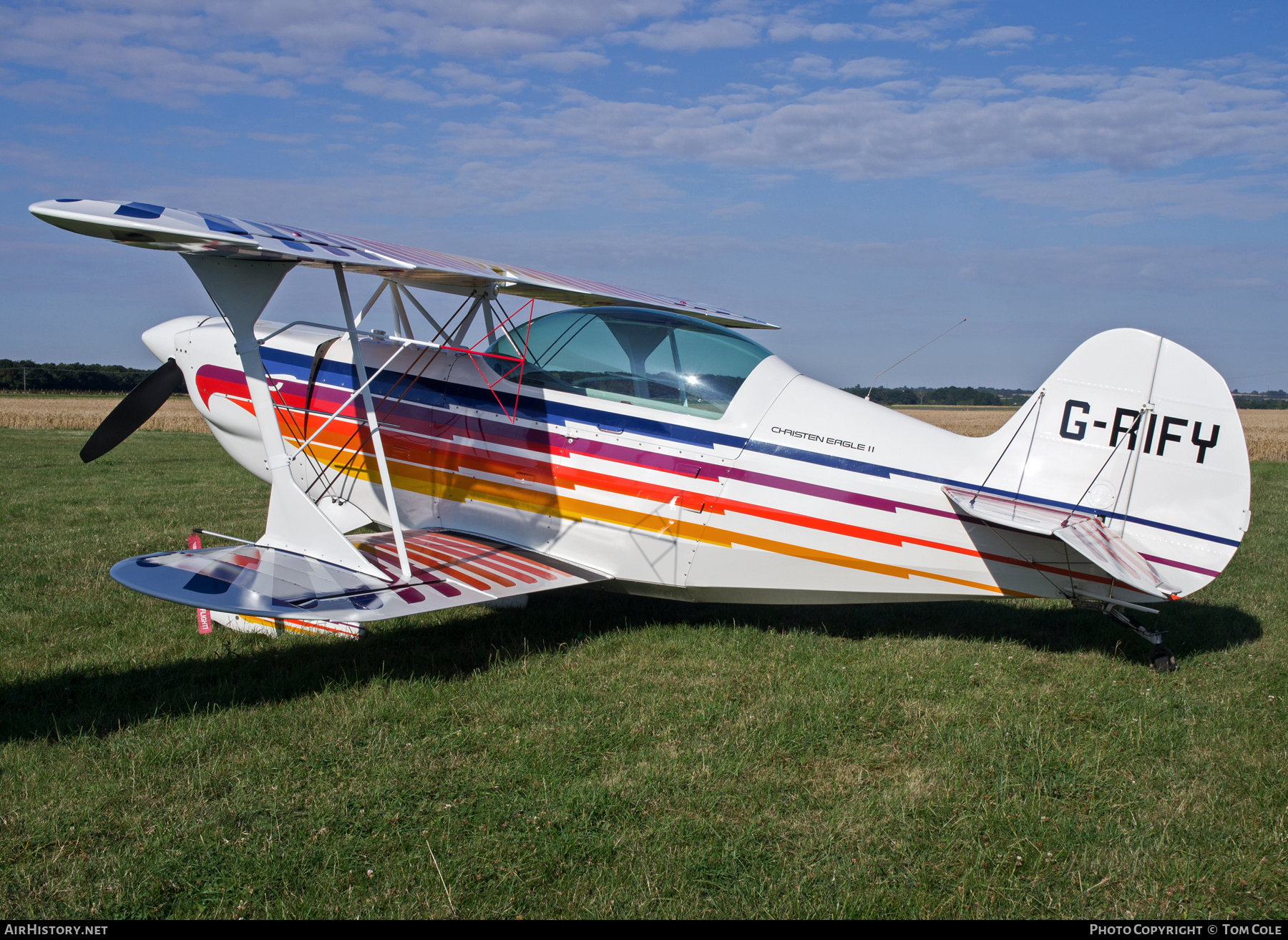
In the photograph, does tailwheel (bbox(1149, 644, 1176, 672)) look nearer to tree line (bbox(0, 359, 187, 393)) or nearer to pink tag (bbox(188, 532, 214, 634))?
pink tag (bbox(188, 532, 214, 634))

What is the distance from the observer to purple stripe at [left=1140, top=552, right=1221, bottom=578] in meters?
4.86

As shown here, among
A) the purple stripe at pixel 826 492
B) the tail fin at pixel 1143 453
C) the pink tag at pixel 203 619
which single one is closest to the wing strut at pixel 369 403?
the pink tag at pixel 203 619

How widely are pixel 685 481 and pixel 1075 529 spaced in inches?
95.6

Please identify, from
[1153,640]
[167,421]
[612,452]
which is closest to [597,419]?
[612,452]

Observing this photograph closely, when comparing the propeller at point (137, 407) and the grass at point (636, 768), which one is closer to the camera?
the grass at point (636, 768)

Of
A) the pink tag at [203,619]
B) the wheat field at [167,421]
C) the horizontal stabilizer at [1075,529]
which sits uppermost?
the horizontal stabilizer at [1075,529]

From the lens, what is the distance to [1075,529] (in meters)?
4.82

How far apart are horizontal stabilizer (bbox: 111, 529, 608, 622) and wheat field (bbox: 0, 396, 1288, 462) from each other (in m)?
16.1

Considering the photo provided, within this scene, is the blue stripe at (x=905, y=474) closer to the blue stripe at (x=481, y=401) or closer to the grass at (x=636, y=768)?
the blue stripe at (x=481, y=401)

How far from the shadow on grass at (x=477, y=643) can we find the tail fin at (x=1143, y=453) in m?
1.14

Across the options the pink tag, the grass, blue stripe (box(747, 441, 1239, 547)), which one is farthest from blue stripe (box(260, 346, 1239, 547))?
the pink tag

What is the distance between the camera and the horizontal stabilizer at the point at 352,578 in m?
4.14

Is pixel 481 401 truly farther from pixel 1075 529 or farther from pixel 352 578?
pixel 1075 529

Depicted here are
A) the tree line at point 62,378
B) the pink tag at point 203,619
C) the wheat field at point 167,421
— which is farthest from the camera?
the tree line at point 62,378
